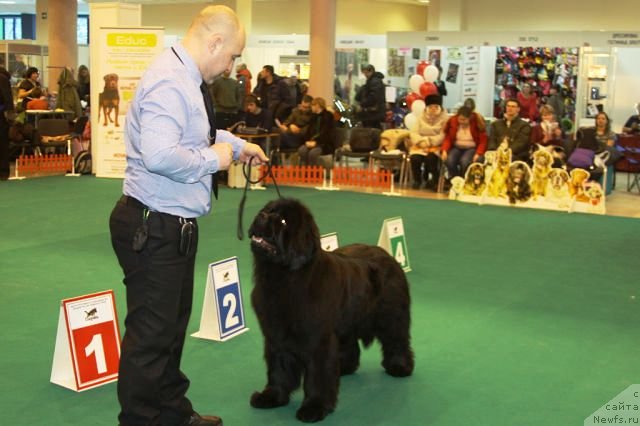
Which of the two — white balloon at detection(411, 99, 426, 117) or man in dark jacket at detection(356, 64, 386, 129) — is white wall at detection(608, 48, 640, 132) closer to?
man in dark jacket at detection(356, 64, 386, 129)

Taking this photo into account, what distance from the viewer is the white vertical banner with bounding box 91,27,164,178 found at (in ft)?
40.0

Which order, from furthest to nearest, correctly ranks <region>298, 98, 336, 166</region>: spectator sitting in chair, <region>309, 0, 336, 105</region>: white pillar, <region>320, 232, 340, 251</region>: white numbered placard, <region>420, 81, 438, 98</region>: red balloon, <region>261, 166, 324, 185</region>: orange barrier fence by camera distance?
<region>309, 0, 336, 105</region>: white pillar → <region>420, 81, 438, 98</region>: red balloon → <region>298, 98, 336, 166</region>: spectator sitting in chair → <region>261, 166, 324, 185</region>: orange barrier fence → <region>320, 232, 340, 251</region>: white numbered placard

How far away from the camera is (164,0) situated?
25562 millimetres

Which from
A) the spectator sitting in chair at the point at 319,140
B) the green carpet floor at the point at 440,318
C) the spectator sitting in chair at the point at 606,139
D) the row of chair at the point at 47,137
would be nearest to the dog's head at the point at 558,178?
the green carpet floor at the point at 440,318

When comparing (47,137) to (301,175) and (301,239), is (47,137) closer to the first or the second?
(301,175)

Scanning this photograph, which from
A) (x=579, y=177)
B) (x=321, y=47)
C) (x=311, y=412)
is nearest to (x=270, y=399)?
(x=311, y=412)

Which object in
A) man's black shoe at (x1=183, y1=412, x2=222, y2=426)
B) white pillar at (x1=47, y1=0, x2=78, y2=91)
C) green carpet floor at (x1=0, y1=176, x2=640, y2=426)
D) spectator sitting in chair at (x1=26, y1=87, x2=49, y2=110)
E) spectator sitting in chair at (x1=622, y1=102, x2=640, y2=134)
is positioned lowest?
green carpet floor at (x1=0, y1=176, x2=640, y2=426)

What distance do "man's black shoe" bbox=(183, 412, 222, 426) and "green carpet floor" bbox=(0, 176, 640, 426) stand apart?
20 centimetres

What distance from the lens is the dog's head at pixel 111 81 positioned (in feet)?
40.1

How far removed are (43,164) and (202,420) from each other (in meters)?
10.2

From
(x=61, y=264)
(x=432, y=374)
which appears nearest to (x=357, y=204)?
(x=61, y=264)

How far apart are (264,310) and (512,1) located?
18523mm

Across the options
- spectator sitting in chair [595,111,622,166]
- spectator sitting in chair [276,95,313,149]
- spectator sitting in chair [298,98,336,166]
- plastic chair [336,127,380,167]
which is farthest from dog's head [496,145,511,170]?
spectator sitting in chair [276,95,313,149]

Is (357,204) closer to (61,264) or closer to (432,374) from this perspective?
(61,264)
